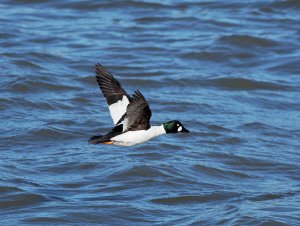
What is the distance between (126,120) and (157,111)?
4462 millimetres

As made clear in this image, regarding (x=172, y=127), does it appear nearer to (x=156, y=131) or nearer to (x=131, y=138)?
(x=156, y=131)

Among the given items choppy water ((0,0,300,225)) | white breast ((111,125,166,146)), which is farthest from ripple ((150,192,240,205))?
white breast ((111,125,166,146))

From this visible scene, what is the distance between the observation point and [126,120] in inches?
389

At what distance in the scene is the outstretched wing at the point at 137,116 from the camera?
9.48m

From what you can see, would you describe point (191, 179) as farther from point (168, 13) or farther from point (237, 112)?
point (168, 13)

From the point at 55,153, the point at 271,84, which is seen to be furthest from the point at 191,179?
the point at 271,84

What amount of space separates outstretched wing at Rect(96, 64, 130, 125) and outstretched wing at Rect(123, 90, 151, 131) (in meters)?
0.18

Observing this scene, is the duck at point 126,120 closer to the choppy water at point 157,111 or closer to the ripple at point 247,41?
the choppy water at point 157,111

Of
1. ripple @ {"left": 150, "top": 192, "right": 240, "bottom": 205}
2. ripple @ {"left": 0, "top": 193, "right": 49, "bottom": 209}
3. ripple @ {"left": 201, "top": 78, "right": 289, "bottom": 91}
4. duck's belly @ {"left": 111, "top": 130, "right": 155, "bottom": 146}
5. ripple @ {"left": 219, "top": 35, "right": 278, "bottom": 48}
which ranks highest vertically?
ripple @ {"left": 219, "top": 35, "right": 278, "bottom": 48}

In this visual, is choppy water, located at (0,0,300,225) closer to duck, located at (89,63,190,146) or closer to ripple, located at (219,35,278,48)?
ripple, located at (219,35,278,48)

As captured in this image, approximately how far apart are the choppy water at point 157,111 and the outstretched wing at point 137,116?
0.97m

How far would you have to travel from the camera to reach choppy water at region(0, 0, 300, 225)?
10.5 m

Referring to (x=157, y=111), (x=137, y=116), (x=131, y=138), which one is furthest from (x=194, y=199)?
(x=157, y=111)

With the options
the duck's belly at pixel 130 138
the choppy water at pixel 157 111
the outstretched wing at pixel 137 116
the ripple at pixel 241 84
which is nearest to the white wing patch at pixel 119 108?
the outstretched wing at pixel 137 116
